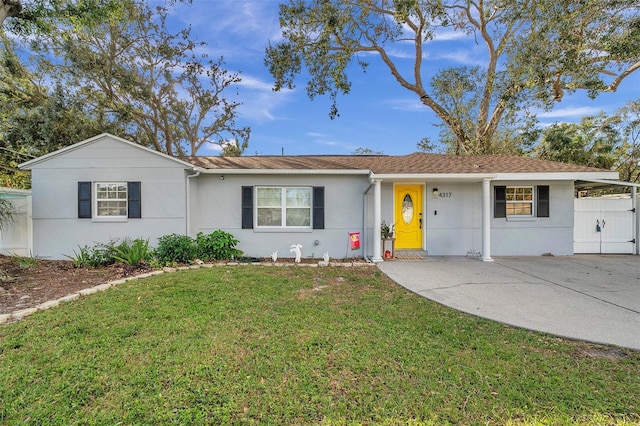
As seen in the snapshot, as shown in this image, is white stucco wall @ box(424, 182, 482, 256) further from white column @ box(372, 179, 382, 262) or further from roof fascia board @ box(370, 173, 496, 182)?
white column @ box(372, 179, 382, 262)

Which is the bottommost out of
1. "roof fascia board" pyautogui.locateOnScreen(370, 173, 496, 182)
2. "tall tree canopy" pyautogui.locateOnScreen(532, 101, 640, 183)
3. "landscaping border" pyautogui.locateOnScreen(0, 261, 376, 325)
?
"landscaping border" pyautogui.locateOnScreen(0, 261, 376, 325)

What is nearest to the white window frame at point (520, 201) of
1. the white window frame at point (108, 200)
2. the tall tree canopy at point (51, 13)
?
the white window frame at point (108, 200)

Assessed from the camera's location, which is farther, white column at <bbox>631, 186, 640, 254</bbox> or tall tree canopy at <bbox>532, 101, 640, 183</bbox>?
tall tree canopy at <bbox>532, 101, 640, 183</bbox>

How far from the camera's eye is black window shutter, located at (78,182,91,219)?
8445mm

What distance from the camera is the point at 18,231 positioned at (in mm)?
8492

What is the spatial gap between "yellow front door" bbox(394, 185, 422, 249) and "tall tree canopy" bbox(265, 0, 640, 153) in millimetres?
Answer: 5193

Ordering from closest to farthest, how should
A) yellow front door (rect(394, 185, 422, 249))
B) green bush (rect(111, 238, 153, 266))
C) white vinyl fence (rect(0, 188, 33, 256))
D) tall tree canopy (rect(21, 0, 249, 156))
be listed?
green bush (rect(111, 238, 153, 266)) → white vinyl fence (rect(0, 188, 33, 256)) → yellow front door (rect(394, 185, 422, 249)) → tall tree canopy (rect(21, 0, 249, 156))

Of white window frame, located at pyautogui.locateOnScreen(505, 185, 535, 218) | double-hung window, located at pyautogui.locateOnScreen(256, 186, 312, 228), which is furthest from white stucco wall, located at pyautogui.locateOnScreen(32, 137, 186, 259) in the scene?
white window frame, located at pyautogui.locateOnScreen(505, 185, 535, 218)

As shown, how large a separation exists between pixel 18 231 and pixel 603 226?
18.3 metres

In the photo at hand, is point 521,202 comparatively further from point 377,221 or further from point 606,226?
point 377,221

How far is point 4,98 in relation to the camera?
13.2 metres

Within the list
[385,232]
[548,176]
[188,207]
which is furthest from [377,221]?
[188,207]

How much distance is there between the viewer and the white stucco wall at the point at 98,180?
8.47m

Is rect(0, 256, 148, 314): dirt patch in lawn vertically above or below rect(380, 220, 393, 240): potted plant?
below
